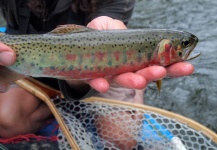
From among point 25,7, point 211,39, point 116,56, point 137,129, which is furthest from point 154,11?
point 116,56

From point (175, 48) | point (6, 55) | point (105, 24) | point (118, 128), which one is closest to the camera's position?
point (6, 55)

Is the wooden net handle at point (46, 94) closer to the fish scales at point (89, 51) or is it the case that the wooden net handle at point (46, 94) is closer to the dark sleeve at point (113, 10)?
the fish scales at point (89, 51)

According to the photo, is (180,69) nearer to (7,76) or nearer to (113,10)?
(7,76)

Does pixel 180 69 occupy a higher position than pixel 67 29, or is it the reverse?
pixel 67 29

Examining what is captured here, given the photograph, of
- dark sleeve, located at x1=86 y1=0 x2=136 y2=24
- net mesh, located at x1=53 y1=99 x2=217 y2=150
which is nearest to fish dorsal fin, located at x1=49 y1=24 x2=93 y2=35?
net mesh, located at x1=53 y1=99 x2=217 y2=150

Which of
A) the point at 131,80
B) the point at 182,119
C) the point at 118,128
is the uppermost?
the point at 131,80

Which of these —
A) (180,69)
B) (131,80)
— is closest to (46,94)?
(131,80)

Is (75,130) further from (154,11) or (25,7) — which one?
(154,11)
